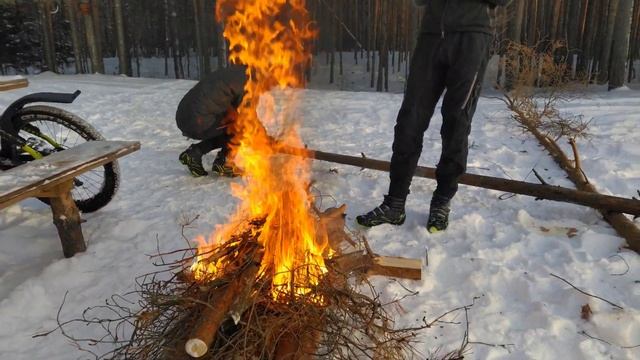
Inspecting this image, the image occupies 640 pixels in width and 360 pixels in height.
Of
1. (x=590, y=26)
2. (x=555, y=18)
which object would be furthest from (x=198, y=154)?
(x=590, y=26)

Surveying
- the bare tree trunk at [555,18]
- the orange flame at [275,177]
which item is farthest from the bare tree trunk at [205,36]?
the orange flame at [275,177]

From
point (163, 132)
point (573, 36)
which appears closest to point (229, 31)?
point (163, 132)

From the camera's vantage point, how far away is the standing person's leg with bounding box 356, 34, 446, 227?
3121 mm

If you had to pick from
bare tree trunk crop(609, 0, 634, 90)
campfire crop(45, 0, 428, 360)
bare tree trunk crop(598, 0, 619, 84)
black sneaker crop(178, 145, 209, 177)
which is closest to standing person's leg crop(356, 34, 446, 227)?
campfire crop(45, 0, 428, 360)

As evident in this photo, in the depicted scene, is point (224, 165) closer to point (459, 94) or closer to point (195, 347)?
point (459, 94)

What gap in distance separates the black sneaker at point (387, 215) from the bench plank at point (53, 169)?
189cm

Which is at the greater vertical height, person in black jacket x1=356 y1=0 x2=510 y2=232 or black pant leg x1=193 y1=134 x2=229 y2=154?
person in black jacket x1=356 y1=0 x2=510 y2=232

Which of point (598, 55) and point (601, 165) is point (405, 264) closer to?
point (601, 165)

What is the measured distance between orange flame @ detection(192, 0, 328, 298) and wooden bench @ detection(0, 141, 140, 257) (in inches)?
42.7

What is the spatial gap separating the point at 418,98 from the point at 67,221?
8.41 ft

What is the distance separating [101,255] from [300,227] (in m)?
1.65

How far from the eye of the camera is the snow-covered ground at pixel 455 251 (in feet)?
7.31

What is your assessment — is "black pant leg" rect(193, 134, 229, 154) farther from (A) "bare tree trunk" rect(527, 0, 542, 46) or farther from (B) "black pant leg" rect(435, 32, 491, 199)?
(A) "bare tree trunk" rect(527, 0, 542, 46)

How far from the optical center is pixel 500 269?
8.95ft
